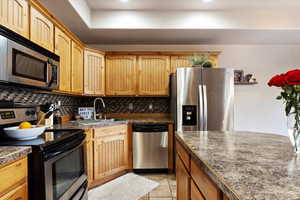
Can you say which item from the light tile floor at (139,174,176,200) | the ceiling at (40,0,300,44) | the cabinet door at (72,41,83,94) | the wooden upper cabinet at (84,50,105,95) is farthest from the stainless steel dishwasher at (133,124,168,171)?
the ceiling at (40,0,300,44)

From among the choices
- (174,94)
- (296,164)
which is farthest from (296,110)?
(174,94)

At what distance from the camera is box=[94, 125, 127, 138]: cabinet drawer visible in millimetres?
2592

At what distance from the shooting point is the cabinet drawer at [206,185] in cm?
78

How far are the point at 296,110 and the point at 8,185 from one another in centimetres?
170

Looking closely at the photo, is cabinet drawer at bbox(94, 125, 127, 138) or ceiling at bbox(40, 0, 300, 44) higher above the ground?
ceiling at bbox(40, 0, 300, 44)

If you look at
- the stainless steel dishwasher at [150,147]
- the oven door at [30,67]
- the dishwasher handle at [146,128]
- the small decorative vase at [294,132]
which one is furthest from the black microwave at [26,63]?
the small decorative vase at [294,132]

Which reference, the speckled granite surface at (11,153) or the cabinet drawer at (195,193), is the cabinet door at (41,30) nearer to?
the speckled granite surface at (11,153)

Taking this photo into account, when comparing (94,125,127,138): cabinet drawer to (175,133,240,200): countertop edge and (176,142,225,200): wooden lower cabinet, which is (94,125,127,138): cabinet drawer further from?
(175,133,240,200): countertop edge

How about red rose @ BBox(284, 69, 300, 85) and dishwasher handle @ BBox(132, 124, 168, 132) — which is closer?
red rose @ BBox(284, 69, 300, 85)

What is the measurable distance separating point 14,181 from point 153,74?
2695mm

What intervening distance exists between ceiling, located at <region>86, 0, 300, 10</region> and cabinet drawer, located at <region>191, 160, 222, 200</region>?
250cm

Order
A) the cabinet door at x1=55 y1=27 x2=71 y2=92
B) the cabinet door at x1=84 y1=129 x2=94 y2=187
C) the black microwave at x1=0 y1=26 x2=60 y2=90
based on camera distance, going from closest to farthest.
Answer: the black microwave at x1=0 y1=26 x2=60 y2=90 → the cabinet door at x1=55 y1=27 x2=71 y2=92 → the cabinet door at x1=84 y1=129 x2=94 y2=187

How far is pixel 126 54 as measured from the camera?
135 inches

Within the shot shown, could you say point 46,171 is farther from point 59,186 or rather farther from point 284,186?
point 284,186
